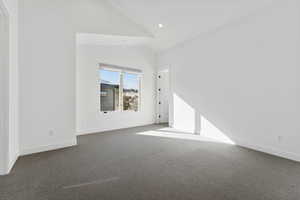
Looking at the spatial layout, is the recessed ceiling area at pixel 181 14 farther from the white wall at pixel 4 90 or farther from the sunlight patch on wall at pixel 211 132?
the white wall at pixel 4 90

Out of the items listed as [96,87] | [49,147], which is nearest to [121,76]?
[96,87]

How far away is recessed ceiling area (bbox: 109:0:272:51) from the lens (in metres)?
3.10

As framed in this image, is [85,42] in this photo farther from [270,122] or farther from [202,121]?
[270,122]

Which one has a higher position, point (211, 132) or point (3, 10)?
point (3, 10)

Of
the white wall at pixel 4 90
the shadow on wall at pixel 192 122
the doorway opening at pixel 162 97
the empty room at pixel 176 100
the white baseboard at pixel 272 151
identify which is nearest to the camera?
the empty room at pixel 176 100

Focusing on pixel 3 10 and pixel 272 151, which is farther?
pixel 272 151

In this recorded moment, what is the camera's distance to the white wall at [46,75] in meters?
2.70

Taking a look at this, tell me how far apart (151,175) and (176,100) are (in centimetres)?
357

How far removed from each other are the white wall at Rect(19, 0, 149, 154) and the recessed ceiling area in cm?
179

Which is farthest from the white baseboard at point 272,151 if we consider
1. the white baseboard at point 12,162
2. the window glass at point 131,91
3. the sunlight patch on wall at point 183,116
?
the white baseboard at point 12,162

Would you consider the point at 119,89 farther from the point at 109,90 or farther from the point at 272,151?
the point at 272,151

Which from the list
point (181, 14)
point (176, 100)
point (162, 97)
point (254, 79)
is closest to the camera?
point (254, 79)

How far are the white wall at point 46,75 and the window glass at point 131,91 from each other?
234 centimetres

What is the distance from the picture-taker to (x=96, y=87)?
4.62 metres
